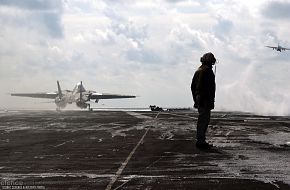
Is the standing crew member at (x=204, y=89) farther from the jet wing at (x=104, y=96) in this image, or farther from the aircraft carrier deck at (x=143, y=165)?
the jet wing at (x=104, y=96)

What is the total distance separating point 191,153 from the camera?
946 cm

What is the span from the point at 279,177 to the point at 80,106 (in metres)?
62.2

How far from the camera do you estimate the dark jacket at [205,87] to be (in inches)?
429

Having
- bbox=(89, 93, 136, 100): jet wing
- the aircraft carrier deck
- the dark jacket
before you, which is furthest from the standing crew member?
bbox=(89, 93, 136, 100): jet wing

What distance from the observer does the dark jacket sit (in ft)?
35.8

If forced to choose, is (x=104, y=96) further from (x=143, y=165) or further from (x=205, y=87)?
(x=143, y=165)

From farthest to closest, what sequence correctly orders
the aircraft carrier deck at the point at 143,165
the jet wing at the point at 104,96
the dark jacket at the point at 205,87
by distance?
1. the jet wing at the point at 104,96
2. the dark jacket at the point at 205,87
3. the aircraft carrier deck at the point at 143,165

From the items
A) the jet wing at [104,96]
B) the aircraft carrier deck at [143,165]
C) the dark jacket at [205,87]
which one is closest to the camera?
the aircraft carrier deck at [143,165]

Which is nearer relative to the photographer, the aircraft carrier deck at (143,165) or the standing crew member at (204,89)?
the aircraft carrier deck at (143,165)

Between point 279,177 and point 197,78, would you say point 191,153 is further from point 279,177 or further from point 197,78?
point 279,177

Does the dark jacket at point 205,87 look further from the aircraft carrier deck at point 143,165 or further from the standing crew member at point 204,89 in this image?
the aircraft carrier deck at point 143,165

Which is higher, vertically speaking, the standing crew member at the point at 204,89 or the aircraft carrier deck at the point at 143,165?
the standing crew member at the point at 204,89

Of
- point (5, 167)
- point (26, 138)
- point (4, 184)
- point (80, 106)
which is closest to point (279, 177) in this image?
point (4, 184)

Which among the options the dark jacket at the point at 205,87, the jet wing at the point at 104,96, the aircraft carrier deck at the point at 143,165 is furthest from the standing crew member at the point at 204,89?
the jet wing at the point at 104,96
